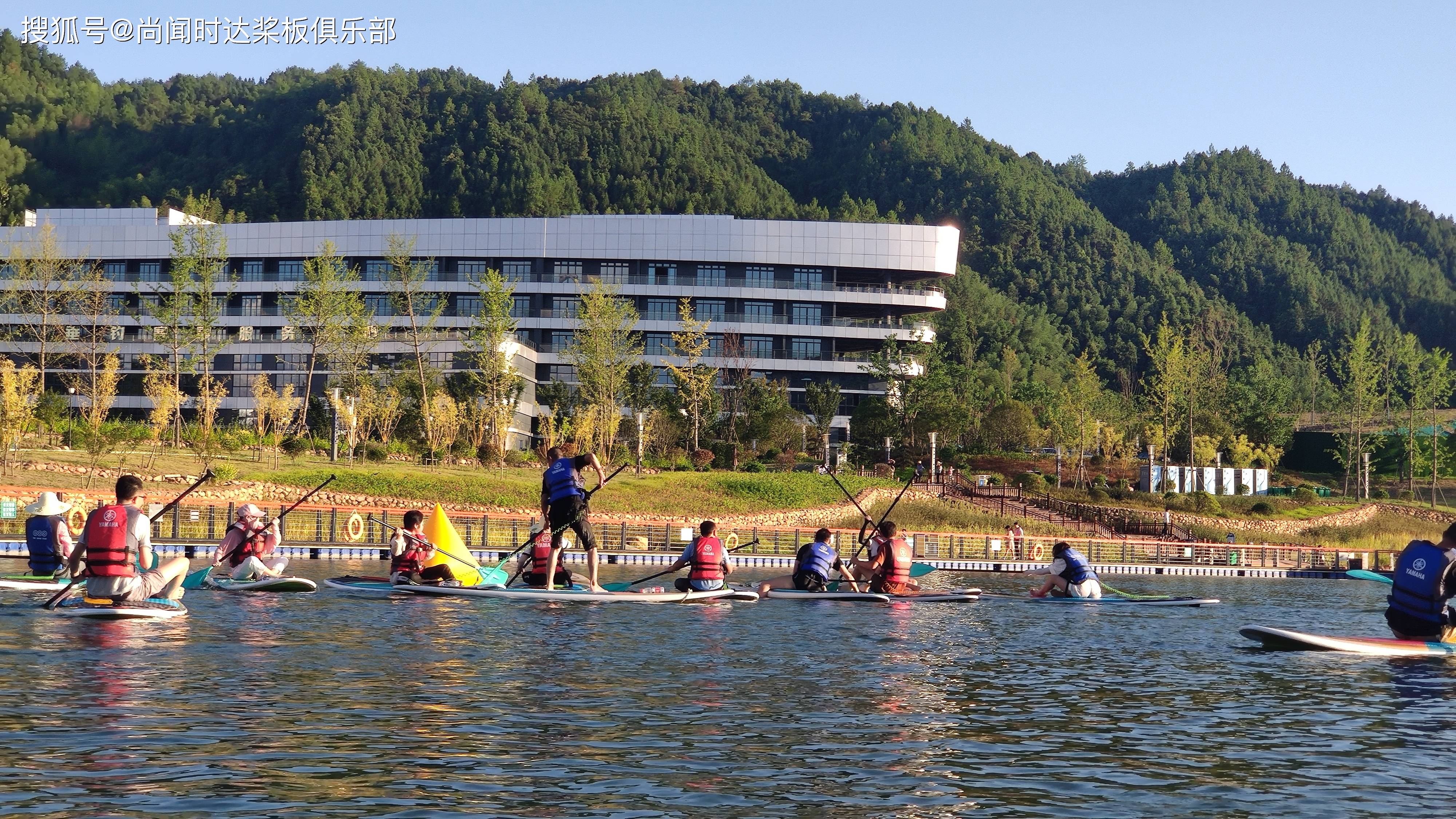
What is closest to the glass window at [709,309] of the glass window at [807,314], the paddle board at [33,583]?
the glass window at [807,314]

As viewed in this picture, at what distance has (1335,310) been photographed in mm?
182375

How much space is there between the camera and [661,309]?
10725 centimetres

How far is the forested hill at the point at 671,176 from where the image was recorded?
157m

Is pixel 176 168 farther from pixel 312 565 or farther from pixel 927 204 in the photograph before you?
pixel 312 565

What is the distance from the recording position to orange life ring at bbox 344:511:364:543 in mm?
42000

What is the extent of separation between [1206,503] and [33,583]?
207 ft

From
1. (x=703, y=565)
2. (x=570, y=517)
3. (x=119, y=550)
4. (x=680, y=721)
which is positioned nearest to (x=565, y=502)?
(x=570, y=517)

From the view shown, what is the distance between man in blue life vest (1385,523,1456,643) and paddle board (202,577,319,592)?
18.2m

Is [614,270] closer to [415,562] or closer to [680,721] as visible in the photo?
[415,562]

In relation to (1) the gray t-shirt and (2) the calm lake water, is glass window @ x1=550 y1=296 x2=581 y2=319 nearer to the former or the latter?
(2) the calm lake water

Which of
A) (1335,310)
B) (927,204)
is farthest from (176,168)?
(1335,310)

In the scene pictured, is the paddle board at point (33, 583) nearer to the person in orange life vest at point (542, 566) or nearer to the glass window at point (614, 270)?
the person in orange life vest at point (542, 566)

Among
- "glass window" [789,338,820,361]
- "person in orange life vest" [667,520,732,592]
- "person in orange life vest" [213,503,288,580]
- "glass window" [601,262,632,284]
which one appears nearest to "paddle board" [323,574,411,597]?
"person in orange life vest" [213,503,288,580]

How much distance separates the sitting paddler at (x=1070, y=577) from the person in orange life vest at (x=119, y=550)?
1777 cm
